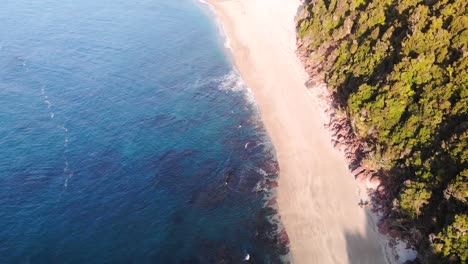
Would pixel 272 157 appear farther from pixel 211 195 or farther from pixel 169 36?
pixel 169 36

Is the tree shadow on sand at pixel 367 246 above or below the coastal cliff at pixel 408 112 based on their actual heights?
below

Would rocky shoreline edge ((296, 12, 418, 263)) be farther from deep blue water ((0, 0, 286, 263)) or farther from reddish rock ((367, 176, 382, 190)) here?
deep blue water ((0, 0, 286, 263))

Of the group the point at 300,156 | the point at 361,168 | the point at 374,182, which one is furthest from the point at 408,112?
the point at 300,156

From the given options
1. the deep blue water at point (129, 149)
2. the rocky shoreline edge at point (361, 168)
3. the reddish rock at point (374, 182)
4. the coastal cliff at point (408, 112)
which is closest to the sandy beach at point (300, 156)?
the rocky shoreline edge at point (361, 168)

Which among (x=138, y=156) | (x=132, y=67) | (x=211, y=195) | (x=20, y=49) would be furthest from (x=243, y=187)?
(x=20, y=49)

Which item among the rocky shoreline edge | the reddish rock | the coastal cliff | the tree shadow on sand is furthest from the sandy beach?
the coastal cliff

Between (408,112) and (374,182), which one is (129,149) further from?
(408,112)

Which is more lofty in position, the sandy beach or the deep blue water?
the sandy beach

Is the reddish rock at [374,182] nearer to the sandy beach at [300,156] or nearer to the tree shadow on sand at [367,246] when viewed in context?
the sandy beach at [300,156]
